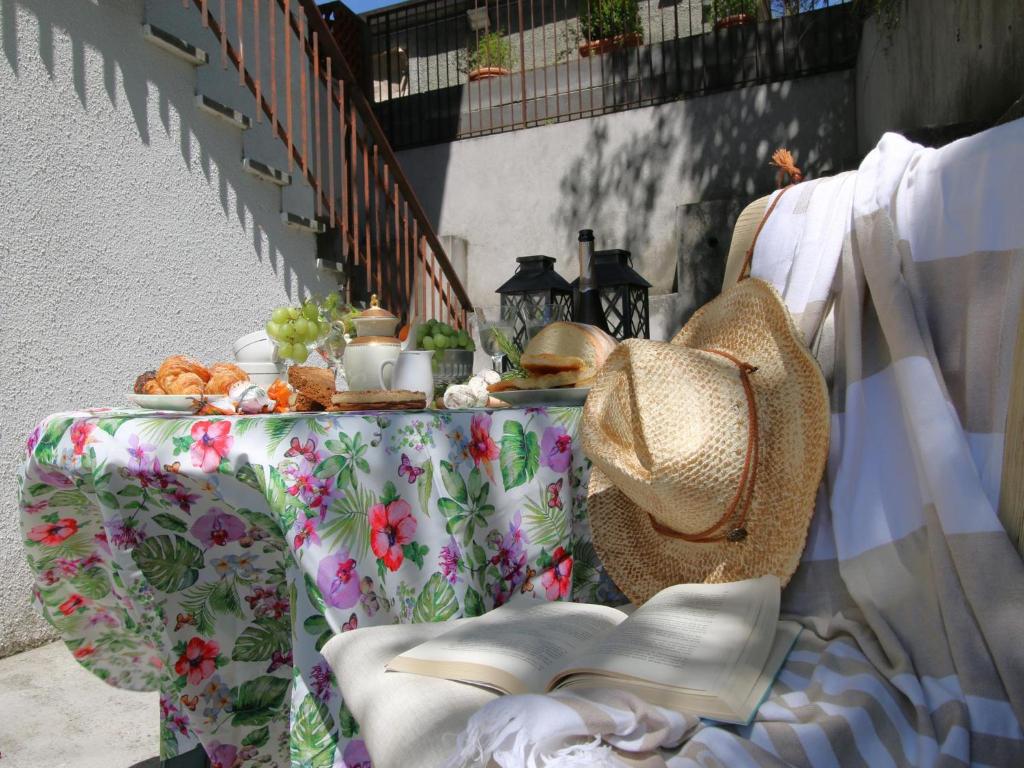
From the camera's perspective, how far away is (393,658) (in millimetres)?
1001

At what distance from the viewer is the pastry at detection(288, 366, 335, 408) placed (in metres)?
1.43

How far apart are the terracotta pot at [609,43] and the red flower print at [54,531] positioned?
5447mm

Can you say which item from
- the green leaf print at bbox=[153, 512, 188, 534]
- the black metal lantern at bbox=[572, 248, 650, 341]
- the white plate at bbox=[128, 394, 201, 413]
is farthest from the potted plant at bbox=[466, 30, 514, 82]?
the green leaf print at bbox=[153, 512, 188, 534]

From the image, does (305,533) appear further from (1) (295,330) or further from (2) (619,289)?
(2) (619,289)

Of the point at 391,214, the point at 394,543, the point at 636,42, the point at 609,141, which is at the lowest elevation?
the point at 394,543

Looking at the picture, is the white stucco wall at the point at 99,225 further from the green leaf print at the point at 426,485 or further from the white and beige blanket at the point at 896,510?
the white and beige blanket at the point at 896,510

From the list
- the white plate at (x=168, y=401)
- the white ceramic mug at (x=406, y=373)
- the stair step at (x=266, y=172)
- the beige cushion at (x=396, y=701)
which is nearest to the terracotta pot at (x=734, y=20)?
the stair step at (x=266, y=172)

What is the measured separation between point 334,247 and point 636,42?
334 centimetres

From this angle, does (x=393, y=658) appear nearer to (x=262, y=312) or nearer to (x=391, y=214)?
(x=262, y=312)

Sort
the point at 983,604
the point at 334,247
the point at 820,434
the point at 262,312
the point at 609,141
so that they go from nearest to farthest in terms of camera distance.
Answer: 1. the point at 983,604
2. the point at 820,434
3. the point at 262,312
4. the point at 334,247
5. the point at 609,141

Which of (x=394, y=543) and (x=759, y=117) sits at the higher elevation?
(x=759, y=117)

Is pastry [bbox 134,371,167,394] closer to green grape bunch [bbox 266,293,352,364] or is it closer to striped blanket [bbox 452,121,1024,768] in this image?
green grape bunch [bbox 266,293,352,364]

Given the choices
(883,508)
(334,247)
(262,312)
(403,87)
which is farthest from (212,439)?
(403,87)

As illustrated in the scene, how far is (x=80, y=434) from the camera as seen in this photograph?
120cm
